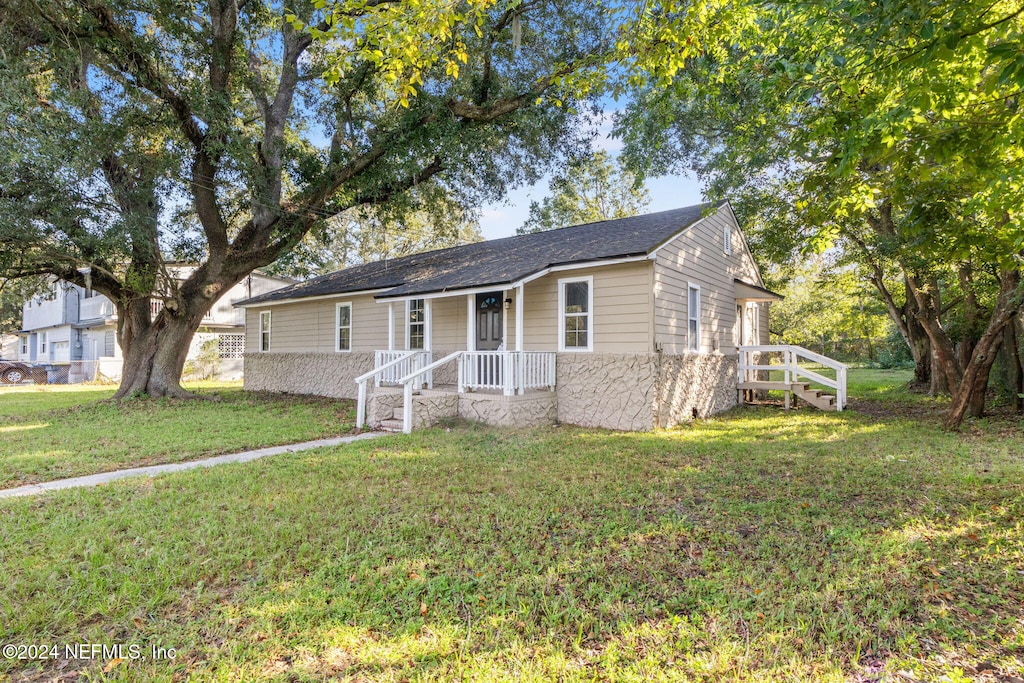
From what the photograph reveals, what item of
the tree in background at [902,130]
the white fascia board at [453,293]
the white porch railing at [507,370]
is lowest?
the white porch railing at [507,370]

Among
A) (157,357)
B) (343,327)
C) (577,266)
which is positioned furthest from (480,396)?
(157,357)

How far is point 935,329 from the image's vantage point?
12258mm

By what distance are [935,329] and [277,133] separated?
54.5 ft

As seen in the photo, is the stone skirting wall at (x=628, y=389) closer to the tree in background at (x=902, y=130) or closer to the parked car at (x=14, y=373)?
the tree in background at (x=902, y=130)

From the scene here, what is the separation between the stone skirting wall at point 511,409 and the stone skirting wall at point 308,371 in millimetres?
5021

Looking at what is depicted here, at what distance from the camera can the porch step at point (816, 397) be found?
12.0 m

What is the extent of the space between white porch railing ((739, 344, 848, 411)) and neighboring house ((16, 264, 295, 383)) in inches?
799

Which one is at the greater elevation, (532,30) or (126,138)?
(532,30)

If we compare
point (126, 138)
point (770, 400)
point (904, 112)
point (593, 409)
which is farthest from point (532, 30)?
point (770, 400)

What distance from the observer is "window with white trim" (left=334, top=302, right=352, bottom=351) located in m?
14.8

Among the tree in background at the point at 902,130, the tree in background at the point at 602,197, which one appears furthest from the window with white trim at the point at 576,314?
the tree in background at the point at 602,197

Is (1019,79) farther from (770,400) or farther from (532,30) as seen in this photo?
(770,400)

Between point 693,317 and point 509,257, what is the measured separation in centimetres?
426

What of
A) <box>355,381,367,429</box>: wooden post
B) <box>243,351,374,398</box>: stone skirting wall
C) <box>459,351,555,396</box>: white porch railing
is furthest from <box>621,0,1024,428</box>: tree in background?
<box>243,351,374,398</box>: stone skirting wall
